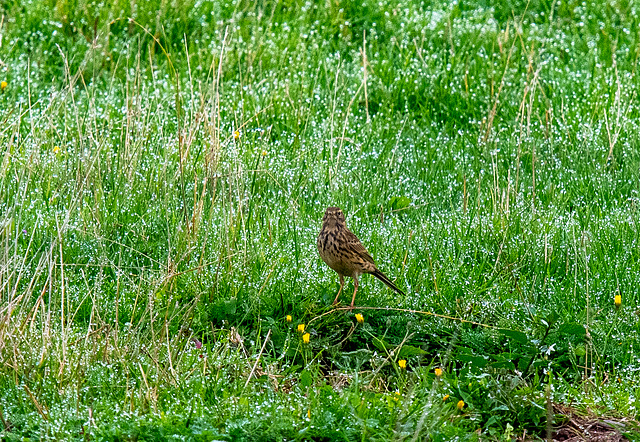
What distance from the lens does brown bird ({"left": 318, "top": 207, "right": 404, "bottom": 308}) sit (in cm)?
473

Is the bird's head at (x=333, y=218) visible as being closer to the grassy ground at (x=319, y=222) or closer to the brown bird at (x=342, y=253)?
the brown bird at (x=342, y=253)

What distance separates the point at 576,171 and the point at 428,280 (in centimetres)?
201

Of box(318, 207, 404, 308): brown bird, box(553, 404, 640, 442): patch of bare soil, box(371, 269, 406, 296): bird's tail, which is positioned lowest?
box(553, 404, 640, 442): patch of bare soil

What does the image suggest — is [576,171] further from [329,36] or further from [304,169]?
[329,36]

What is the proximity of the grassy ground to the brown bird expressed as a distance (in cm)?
14

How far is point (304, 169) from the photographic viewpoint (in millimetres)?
6391

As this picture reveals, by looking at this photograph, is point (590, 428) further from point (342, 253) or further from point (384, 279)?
point (342, 253)

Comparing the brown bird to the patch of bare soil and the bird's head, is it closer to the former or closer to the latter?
the bird's head

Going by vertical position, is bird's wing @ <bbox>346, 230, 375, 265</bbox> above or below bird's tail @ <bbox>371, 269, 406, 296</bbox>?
above

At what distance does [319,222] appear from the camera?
5.61 m

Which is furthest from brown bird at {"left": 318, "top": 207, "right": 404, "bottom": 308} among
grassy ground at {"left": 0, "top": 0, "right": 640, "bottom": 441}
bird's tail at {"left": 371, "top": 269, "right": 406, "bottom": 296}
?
grassy ground at {"left": 0, "top": 0, "right": 640, "bottom": 441}

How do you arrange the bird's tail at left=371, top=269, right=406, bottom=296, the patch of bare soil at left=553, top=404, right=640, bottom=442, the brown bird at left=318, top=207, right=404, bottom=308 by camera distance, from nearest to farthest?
the patch of bare soil at left=553, top=404, right=640, bottom=442 < the brown bird at left=318, top=207, right=404, bottom=308 < the bird's tail at left=371, top=269, right=406, bottom=296

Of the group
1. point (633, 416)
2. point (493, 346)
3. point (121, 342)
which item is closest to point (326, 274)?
point (493, 346)

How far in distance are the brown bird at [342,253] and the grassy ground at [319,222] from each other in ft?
0.46
